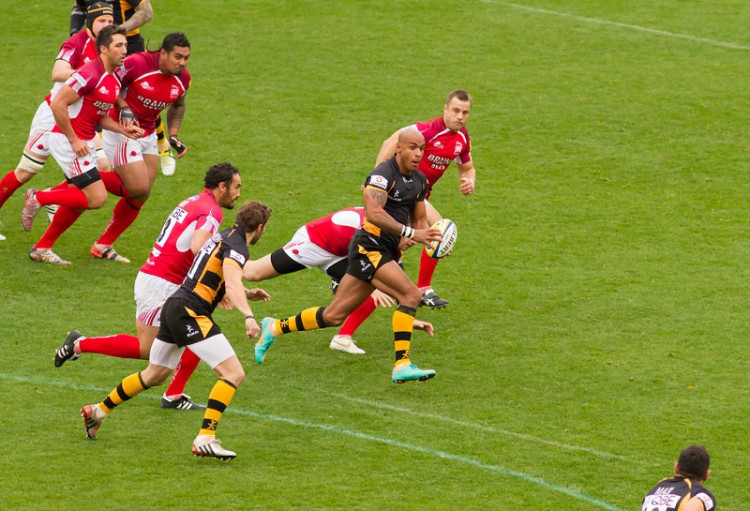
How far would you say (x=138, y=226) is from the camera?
14.6 m

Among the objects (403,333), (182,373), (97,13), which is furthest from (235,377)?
(97,13)

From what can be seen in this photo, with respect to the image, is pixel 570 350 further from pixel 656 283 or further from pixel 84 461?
pixel 84 461

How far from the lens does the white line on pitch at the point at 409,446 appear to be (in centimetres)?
855

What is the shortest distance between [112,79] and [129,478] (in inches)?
215

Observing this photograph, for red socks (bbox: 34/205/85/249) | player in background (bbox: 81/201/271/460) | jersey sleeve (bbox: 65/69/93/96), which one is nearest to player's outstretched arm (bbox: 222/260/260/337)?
player in background (bbox: 81/201/271/460)

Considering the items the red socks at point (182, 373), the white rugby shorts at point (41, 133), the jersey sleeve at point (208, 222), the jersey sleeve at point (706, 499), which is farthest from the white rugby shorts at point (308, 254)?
the jersey sleeve at point (706, 499)

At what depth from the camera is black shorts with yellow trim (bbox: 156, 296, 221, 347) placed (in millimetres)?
8852

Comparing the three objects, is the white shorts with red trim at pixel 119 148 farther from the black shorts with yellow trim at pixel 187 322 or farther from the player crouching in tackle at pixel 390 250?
the black shorts with yellow trim at pixel 187 322

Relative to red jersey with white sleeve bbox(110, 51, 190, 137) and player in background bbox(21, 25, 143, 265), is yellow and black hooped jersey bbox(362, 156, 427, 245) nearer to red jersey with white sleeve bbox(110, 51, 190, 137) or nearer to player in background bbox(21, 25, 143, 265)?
player in background bbox(21, 25, 143, 265)

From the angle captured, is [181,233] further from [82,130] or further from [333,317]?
[82,130]

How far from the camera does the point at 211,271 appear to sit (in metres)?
8.95

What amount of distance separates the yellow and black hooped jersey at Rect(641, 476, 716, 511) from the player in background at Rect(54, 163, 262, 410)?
3369 mm

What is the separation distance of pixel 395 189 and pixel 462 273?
3259mm

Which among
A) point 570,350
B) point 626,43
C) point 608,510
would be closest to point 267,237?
point 570,350
